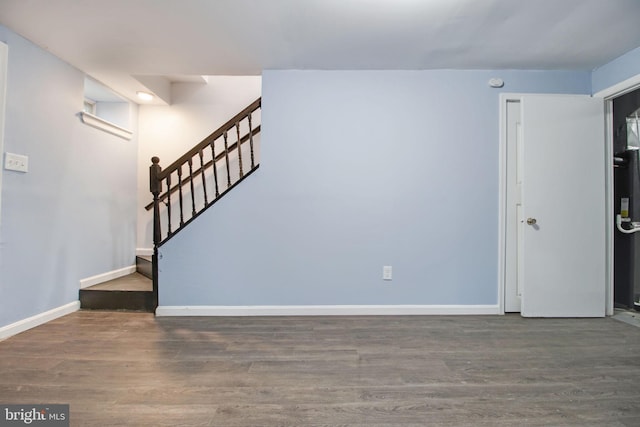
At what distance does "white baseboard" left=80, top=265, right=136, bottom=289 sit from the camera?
2.86 metres

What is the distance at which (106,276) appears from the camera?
3.11m

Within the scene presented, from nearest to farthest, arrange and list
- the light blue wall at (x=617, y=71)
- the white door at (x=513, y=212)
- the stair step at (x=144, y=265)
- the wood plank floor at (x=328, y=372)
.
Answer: the wood plank floor at (x=328, y=372) → the light blue wall at (x=617, y=71) → the white door at (x=513, y=212) → the stair step at (x=144, y=265)

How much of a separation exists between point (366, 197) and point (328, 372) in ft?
4.99

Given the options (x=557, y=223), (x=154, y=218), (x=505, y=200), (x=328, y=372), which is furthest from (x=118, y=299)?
(x=557, y=223)

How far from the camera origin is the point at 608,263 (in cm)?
270

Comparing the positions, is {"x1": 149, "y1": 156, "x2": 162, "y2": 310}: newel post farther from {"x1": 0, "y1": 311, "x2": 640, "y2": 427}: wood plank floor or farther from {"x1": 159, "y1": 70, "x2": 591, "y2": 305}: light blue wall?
{"x1": 159, "y1": 70, "x2": 591, "y2": 305}: light blue wall

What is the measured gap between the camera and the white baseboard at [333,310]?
8.85ft

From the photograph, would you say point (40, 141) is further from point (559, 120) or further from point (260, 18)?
point (559, 120)

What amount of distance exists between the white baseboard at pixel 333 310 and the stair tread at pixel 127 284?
1.44 feet

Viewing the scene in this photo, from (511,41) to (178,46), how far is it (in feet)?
8.46

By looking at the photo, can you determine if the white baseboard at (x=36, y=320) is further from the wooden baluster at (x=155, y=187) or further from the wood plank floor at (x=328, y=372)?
the wooden baluster at (x=155, y=187)

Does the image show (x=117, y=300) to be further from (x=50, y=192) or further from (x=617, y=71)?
(x=617, y=71)

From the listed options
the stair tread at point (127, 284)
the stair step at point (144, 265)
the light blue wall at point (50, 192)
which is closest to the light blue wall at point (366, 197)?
the stair tread at point (127, 284)

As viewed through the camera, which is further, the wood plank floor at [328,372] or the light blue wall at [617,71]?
the light blue wall at [617,71]
